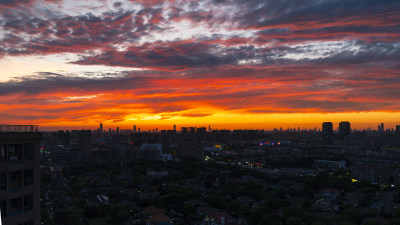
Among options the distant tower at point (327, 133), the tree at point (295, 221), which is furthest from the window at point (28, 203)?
the distant tower at point (327, 133)

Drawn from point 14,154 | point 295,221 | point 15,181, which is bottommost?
point 295,221

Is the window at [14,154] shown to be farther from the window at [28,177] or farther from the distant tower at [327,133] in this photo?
the distant tower at [327,133]

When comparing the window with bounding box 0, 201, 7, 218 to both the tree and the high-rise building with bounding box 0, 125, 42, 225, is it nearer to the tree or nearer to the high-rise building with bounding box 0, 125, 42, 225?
the high-rise building with bounding box 0, 125, 42, 225

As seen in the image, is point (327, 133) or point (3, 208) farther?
point (327, 133)

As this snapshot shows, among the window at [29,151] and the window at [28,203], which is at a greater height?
the window at [29,151]

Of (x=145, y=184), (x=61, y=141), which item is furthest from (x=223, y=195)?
(x=61, y=141)

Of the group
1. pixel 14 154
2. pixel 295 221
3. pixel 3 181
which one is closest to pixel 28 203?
pixel 3 181

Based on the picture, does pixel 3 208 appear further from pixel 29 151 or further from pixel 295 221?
pixel 295 221

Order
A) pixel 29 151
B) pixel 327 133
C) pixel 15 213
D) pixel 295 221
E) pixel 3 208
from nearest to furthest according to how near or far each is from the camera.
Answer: pixel 3 208, pixel 15 213, pixel 29 151, pixel 295 221, pixel 327 133

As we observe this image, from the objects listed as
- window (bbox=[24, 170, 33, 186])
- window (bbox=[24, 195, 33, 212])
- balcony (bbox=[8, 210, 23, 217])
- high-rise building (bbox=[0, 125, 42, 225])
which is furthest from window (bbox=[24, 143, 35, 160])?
balcony (bbox=[8, 210, 23, 217])
